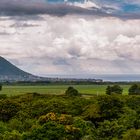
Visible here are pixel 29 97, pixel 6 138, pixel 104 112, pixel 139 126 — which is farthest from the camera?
pixel 29 97

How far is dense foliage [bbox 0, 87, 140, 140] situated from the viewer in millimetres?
63625

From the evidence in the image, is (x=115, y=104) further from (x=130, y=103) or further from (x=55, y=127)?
(x=55, y=127)

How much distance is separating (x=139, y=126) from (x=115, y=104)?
708 inches

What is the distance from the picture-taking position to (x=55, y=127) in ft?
212

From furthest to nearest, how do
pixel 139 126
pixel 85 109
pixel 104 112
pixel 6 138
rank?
pixel 85 109 < pixel 104 112 < pixel 139 126 < pixel 6 138

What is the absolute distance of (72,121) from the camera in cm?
7169

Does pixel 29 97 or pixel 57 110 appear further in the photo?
pixel 29 97

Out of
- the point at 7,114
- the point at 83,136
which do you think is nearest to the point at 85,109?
the point at 7,114

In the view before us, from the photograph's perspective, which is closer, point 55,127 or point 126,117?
point 55,127

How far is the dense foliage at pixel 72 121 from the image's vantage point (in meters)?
63.6

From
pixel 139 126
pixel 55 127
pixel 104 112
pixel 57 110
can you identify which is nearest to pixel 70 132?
pixel 55 127

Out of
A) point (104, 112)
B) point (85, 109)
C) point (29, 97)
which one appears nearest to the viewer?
point (104, 112)

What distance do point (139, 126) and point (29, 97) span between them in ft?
184

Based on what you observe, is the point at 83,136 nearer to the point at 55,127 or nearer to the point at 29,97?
the point at 55,127
